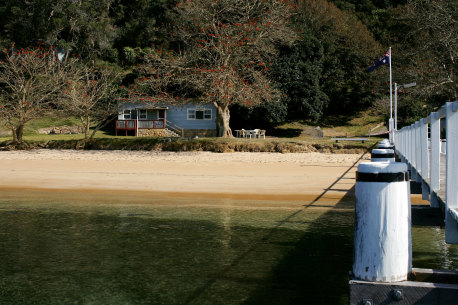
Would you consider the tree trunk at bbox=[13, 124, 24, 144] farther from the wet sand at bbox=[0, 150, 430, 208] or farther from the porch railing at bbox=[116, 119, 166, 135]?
the porch railing at bbox=[116, 119, 166, 135]

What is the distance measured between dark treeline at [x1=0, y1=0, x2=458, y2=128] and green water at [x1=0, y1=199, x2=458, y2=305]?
26338 mm

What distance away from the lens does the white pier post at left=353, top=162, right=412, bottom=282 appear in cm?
310

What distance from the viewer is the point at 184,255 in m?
9.28

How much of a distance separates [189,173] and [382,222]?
55.8 feet

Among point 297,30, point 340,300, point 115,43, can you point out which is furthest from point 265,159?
point 115,43

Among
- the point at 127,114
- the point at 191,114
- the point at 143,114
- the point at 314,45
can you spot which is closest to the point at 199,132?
the point at 191,114

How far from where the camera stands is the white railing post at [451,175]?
4590mm

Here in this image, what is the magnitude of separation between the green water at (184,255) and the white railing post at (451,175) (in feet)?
8.96

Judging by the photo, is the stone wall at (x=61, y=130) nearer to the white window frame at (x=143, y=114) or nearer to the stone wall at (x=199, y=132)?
the white window frame at (x=143, y=114)

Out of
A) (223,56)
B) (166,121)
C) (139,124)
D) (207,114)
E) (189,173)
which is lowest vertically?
(189,173)

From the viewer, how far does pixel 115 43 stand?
5872 cm

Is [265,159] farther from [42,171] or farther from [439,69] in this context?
[439,69]

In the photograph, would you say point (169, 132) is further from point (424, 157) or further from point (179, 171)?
point (424, 157)

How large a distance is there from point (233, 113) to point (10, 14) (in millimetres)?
Answer: 26947
